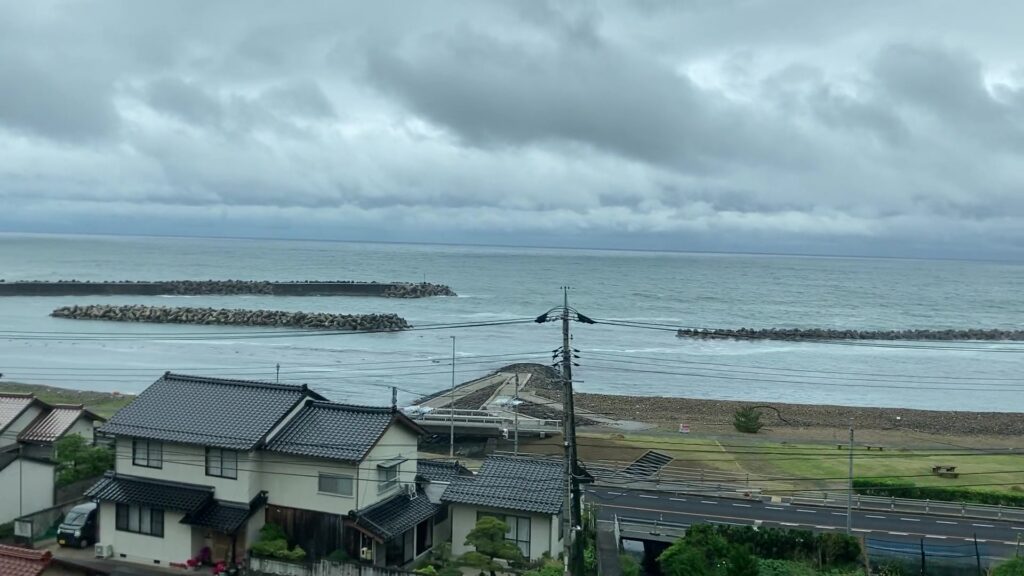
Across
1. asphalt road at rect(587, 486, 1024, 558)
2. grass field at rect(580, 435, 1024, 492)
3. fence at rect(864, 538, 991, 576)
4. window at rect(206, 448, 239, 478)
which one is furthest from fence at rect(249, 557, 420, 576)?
grass field at rect(580, 435, 1024, 492)

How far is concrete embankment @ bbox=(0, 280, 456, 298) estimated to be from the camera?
108 meters

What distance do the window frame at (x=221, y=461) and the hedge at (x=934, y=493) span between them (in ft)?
67.6

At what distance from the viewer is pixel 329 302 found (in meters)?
109

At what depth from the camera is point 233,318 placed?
81125 millimetres

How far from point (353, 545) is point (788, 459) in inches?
847

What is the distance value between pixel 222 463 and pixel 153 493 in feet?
6.14

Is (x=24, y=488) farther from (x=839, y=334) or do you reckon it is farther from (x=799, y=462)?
(x=839, y=334)

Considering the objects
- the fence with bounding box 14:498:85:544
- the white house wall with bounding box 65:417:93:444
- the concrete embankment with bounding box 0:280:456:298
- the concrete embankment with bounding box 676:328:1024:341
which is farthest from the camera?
the concrete embankment with bounding box 0:280:456:298

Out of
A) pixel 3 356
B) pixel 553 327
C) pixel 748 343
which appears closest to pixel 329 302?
pixel 553 327

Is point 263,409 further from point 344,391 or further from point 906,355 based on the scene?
point 906,355

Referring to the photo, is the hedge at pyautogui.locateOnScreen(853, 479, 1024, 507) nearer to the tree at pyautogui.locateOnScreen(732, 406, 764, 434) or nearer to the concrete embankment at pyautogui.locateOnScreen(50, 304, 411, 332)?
the tree at pyautogui.locateOnScreen(732, 406, 764, 434)

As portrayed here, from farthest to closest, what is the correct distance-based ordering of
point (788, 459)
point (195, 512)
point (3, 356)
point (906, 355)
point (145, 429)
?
1. point (906, 355)
2. point (3, 356)
3. point (788, 459)
4. point (145, 429)
5. point (195, 512)

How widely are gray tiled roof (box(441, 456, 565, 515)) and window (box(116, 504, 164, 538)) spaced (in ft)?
22.2

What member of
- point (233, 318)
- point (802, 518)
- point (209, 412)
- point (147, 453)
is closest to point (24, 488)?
point (147, 453)
